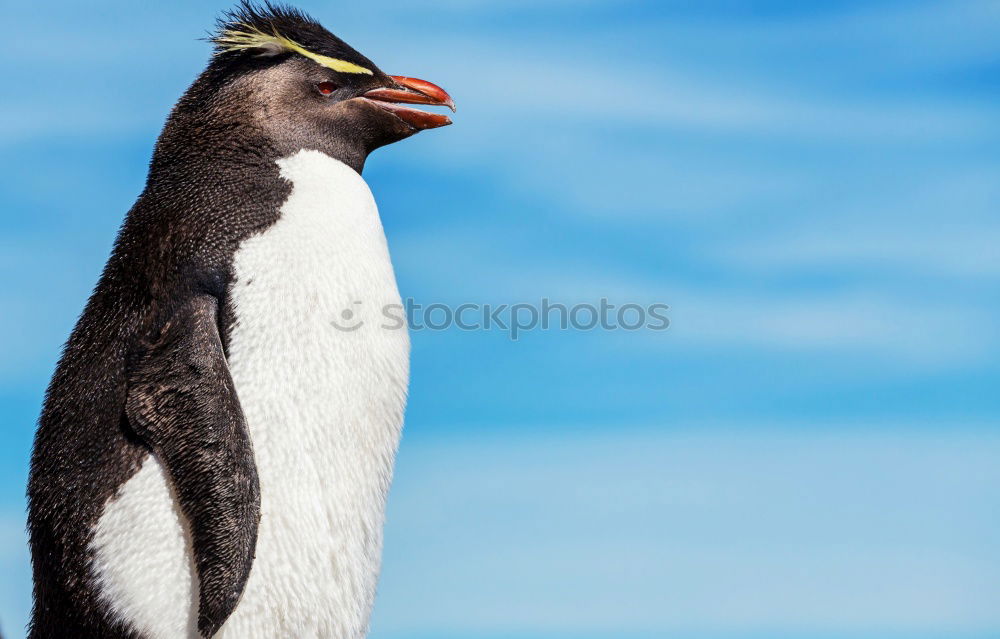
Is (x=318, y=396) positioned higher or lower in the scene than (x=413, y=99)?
lower

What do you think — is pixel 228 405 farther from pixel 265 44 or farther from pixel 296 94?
pixel 265 44

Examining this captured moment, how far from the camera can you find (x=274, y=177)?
4141 mm

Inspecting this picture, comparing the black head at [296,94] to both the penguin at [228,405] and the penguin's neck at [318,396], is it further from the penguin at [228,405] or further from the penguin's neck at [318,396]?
the penguin's neck at [318,396]

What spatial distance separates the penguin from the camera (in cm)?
364

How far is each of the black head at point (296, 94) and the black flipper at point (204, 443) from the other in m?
0.88

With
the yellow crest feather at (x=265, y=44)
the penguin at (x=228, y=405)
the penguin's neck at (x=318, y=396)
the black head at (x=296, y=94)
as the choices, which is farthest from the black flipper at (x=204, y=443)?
the yellow crest feather at (x=265, y=44)

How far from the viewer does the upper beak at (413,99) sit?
4.62 metres

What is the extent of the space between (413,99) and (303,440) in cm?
165

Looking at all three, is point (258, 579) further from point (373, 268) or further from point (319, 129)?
point (319, 129)

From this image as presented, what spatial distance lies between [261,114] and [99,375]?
1170 mm

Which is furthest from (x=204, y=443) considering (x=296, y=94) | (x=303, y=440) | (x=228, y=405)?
(x=296, y=94)

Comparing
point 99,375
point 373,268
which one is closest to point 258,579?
point 99,375

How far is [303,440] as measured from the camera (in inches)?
150

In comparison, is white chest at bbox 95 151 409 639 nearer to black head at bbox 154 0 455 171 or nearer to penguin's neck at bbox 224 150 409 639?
penguin's neck at bbox 224 150 409 639
